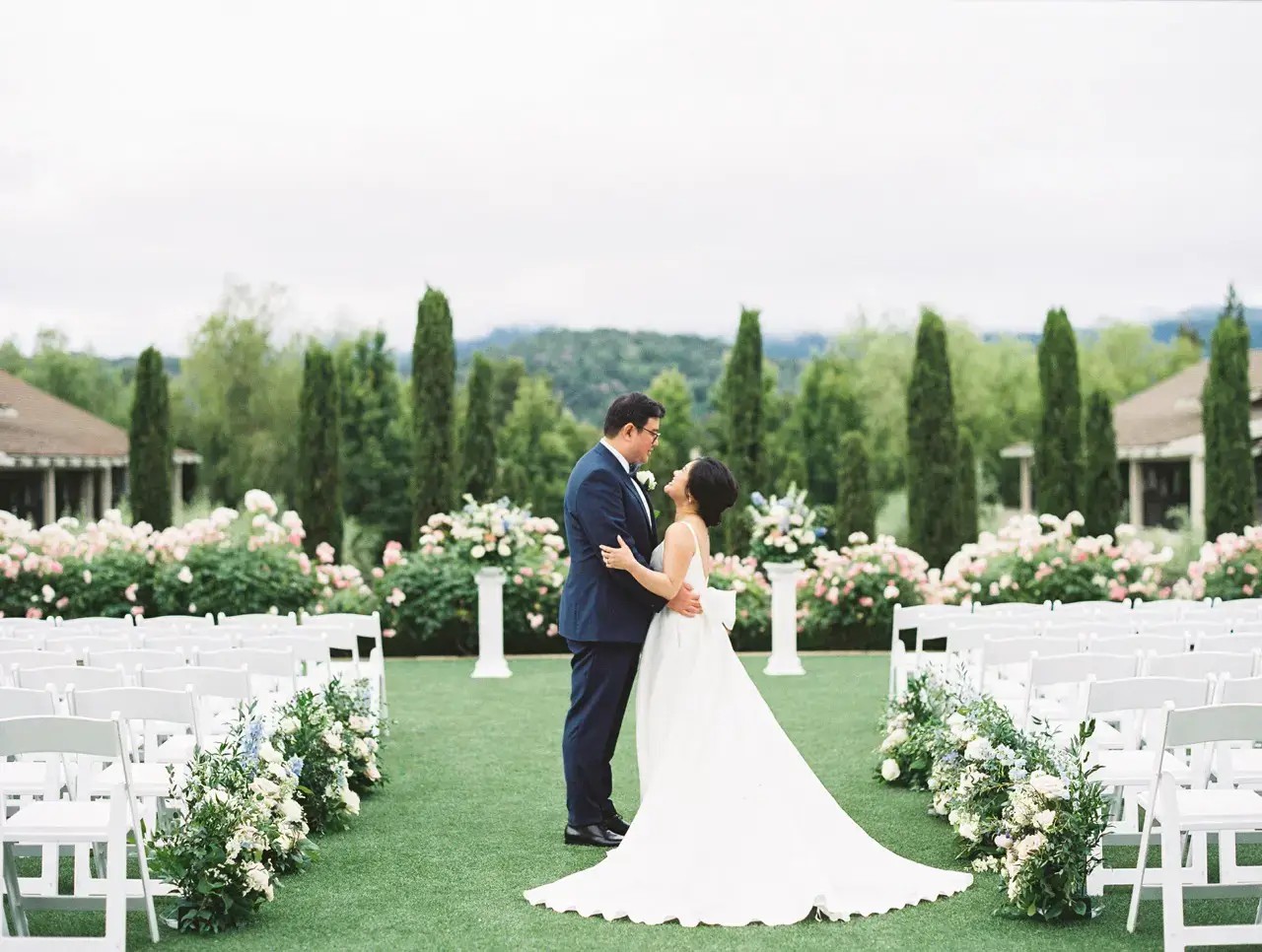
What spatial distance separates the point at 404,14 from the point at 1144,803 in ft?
112

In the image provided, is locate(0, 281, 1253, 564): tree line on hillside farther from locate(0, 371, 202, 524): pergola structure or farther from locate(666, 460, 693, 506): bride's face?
locate(666, 460, 693, 506): bride's face

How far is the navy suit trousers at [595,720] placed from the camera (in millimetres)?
6418

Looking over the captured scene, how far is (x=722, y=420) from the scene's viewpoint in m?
45.1

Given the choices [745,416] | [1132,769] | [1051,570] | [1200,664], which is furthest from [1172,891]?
[745,416]

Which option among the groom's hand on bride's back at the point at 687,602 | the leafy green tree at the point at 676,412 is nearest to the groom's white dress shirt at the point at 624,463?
the groom's hand on bride's back at the point at 687,602

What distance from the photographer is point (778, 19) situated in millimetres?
34000

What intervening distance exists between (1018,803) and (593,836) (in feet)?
6.64

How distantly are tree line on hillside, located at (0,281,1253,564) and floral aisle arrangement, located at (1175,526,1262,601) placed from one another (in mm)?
3753

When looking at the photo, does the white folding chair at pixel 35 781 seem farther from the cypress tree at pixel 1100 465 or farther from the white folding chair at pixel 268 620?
the cypress tree at pixel 1100 465

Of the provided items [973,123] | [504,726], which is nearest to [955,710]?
[504,726]

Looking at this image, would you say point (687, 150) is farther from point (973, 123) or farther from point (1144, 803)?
point (1144, 803)

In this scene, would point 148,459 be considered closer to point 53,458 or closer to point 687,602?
point 53,458

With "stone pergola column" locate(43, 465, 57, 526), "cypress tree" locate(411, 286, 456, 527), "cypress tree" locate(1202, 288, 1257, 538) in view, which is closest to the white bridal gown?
"cypress tree" locate(411, 286, 456, 527)

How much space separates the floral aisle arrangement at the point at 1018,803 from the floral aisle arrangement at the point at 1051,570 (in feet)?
28.7
